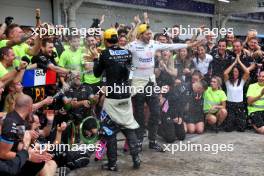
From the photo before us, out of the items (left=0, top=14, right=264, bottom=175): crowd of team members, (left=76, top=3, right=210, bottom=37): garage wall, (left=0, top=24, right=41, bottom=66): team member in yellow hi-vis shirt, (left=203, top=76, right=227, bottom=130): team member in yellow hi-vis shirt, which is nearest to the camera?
(left=0, top=14, right=264, bottom=175): crowd of team members

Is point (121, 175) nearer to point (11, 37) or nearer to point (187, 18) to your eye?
point (11, 37)

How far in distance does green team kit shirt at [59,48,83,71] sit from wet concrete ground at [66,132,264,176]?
1589 millimetres

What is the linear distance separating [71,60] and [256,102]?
386cm

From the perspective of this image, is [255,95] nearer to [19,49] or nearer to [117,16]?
[19,49]

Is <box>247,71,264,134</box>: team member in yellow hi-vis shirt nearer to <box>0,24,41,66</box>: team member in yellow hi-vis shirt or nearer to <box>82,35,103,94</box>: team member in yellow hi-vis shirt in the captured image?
<box>82,35,103,94</box>: team member in yellow hi-vis shirt

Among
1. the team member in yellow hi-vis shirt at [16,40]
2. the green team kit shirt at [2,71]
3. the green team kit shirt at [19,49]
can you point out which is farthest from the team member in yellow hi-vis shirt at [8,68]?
the green team kit shirt at [19,49]

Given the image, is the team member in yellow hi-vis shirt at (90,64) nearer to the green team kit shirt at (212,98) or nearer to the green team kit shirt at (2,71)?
the green team kit shirt at (2,71)

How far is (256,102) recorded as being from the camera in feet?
27.9

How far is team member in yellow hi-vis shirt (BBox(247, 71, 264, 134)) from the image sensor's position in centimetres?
838

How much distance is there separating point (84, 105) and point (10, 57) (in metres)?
1.60

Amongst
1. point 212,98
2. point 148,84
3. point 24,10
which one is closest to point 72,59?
point 148,84

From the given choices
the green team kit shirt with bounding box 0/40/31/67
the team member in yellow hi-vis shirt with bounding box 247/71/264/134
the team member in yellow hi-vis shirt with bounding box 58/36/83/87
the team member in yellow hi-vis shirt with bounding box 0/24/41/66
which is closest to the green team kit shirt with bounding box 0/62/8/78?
the team member in yellow hi-vis shirt with bounding box 0/24/41/66

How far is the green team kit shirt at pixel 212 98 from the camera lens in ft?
27.5

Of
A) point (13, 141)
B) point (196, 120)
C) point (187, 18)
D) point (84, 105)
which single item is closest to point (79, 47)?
point (84, 105)
